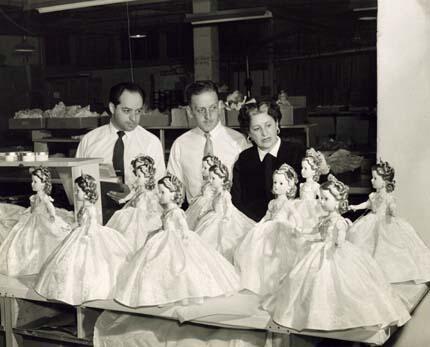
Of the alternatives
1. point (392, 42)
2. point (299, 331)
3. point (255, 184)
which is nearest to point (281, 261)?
point (299, 331)

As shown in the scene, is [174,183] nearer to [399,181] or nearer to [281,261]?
[281,261]

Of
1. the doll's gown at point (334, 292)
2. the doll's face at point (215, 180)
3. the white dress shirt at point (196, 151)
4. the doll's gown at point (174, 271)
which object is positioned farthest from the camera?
the white dress shirt at point (196, 151)

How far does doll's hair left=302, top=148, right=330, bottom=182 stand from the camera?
3.11 meters

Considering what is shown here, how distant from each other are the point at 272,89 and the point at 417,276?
4.23ft

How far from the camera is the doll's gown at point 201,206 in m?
3.37

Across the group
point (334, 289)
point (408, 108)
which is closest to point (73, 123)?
point (408, 108)

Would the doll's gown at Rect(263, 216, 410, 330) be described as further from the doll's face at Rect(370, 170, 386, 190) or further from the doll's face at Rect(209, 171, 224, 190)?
the doll's face at Rect(209, 171, 224, 190)

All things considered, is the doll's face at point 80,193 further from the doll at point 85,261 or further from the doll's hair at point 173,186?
the doll's hair at point 173,186

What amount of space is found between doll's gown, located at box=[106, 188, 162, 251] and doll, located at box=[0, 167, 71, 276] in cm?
31

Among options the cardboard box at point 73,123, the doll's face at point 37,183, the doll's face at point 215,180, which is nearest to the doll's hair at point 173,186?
the doll's face at point 215,180

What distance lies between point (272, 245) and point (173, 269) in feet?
1.55

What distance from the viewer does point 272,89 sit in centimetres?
358

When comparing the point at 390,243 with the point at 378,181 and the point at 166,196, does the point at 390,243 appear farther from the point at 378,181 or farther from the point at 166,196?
the point at 166,196

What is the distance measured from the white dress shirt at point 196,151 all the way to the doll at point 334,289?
1.20m
